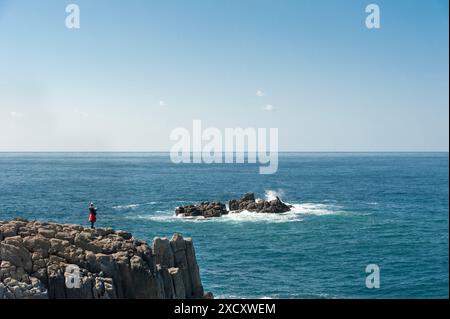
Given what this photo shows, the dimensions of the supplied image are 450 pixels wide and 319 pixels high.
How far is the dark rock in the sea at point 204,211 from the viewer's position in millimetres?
80562

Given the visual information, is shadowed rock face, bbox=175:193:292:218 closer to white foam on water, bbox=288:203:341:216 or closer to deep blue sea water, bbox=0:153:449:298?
white foam on water, bbox=288:203:341:216

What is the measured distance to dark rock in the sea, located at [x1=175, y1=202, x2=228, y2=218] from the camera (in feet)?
264

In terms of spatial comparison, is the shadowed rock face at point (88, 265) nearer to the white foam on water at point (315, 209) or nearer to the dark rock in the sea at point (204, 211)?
the dark rock in the sea at point (204, 211)

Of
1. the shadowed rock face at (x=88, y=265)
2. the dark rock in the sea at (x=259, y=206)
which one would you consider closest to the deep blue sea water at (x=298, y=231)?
the dark rock in the sea at (x=259, y=206)

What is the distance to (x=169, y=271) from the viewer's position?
2853 centimetres

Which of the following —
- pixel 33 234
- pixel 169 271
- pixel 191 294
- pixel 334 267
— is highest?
pixel 33 234

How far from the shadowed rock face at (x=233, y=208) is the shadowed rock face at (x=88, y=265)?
165 ft

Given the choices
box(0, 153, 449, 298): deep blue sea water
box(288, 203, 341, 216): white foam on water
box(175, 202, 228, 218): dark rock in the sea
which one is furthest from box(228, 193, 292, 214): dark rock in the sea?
box(175, 202, 228, 218): dark rock in the sea

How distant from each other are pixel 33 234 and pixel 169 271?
8.34m

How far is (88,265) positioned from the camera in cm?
2466

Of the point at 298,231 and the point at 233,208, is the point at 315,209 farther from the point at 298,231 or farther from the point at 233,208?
the point at 298,231

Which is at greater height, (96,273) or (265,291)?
(96,273)
